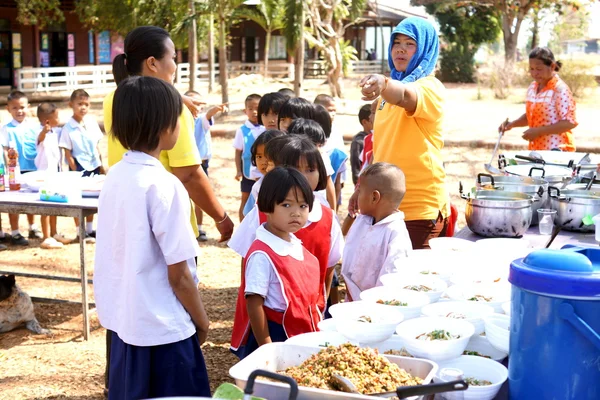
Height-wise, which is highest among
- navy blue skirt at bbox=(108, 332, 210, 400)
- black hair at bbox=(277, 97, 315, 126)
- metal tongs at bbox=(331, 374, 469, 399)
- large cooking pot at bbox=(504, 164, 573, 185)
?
black hair at bbox=(277, 97, 315, 126)

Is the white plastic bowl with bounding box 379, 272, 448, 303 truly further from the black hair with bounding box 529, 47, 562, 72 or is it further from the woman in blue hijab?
the black hair with bounding box 529, 47, 562, 72

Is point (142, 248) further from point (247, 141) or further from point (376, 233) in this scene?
point (247, 141)

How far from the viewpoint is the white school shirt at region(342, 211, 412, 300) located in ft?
10.6

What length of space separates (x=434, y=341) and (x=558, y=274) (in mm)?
457

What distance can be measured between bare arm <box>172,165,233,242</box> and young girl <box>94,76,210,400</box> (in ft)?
2.58

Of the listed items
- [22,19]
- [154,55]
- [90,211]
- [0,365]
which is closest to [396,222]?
[154,55]

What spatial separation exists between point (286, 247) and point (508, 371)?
47.0 inches

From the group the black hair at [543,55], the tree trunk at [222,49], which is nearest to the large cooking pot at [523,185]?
the black hair at [543,55]

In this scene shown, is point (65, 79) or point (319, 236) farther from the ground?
point (65, 79)

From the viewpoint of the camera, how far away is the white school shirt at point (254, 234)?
3328 millimetres

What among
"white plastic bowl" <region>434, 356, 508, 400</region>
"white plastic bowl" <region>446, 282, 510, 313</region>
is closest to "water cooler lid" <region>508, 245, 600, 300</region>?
"white plastic bowl" <region>434, 356, 508, 400</region>

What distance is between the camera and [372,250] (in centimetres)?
328

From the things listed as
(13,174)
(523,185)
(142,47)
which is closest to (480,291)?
(523,185)

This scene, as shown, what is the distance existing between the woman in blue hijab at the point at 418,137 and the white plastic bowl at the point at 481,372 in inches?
63.6
